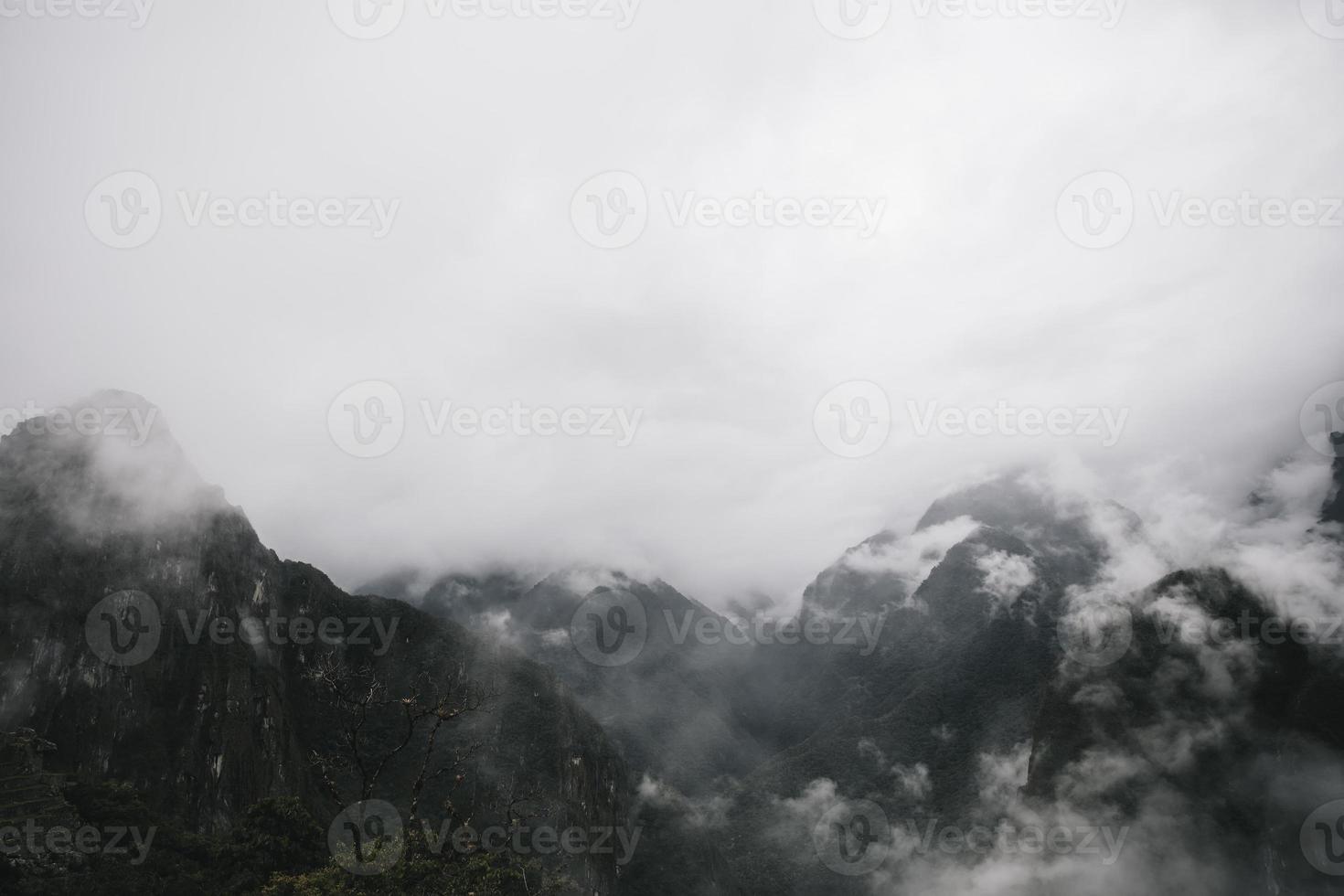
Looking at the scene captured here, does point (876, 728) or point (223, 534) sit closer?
point (223, 534)

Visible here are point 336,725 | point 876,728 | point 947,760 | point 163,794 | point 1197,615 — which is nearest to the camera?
point 163,794

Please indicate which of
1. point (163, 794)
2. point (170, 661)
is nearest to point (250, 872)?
point (163, 794)

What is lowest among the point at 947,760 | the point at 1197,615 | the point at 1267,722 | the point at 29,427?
the point at 947,760

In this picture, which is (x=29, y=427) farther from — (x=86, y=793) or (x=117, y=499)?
(x=86, y=793)

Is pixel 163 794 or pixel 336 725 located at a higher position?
pixel 163 794

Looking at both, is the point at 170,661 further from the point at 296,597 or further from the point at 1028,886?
the point at 1028,886

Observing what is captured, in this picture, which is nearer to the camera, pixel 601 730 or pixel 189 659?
pixel 189 659

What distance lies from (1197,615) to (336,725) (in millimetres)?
162963

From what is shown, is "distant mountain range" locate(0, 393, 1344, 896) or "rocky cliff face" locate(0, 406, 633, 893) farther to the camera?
"rocky cliff face" locate(0, 406, 633, 893)

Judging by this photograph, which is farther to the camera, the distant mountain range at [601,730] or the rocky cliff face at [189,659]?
the rocky cliff face at [189,659]

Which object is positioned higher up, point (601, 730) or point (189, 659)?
point (189, 659)

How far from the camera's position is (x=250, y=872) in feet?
121

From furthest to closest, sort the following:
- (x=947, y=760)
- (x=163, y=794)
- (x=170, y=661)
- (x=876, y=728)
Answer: (x=876, y=728) → (x=947, y=760) → (x=170, y=661) → (x=163, y=794)

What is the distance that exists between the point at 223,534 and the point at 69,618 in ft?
82.5
